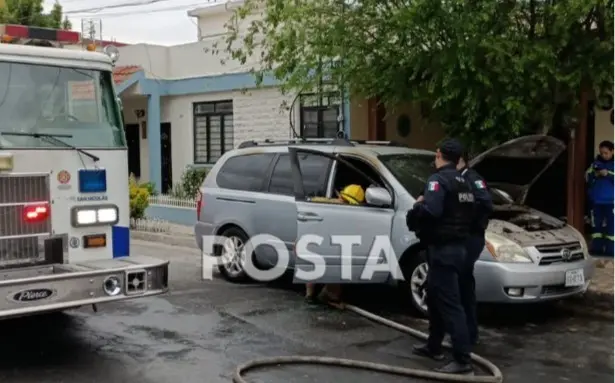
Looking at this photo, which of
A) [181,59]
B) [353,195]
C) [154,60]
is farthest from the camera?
[154,60]

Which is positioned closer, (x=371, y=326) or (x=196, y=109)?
(x=371, y=326)

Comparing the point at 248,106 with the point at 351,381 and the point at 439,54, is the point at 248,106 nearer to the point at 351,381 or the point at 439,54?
the point at 439,54

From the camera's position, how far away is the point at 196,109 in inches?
725

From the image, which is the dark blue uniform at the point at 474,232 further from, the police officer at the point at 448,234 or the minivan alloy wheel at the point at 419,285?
the minivan alloy wheel at the point at 419,285

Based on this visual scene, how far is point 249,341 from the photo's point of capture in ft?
23.2

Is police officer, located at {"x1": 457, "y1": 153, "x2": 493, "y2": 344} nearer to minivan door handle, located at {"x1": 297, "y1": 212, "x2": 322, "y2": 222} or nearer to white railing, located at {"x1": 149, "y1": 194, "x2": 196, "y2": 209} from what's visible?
minivan door handle, located at {"x1": 297, "y1": 212, "x2": 322, "y2": 222}

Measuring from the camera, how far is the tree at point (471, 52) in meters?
8.41

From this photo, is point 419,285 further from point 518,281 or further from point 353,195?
point 353,195

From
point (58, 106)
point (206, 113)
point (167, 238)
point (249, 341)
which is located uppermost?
point (206, 113)

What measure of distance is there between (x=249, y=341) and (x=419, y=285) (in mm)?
1853

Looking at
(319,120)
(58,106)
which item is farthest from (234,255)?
(319,120)

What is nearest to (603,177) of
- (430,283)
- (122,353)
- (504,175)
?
(504,175)

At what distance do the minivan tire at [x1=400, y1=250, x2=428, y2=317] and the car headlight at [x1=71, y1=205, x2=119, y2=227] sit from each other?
9.76 ft

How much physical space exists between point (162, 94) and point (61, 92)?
1227cm
